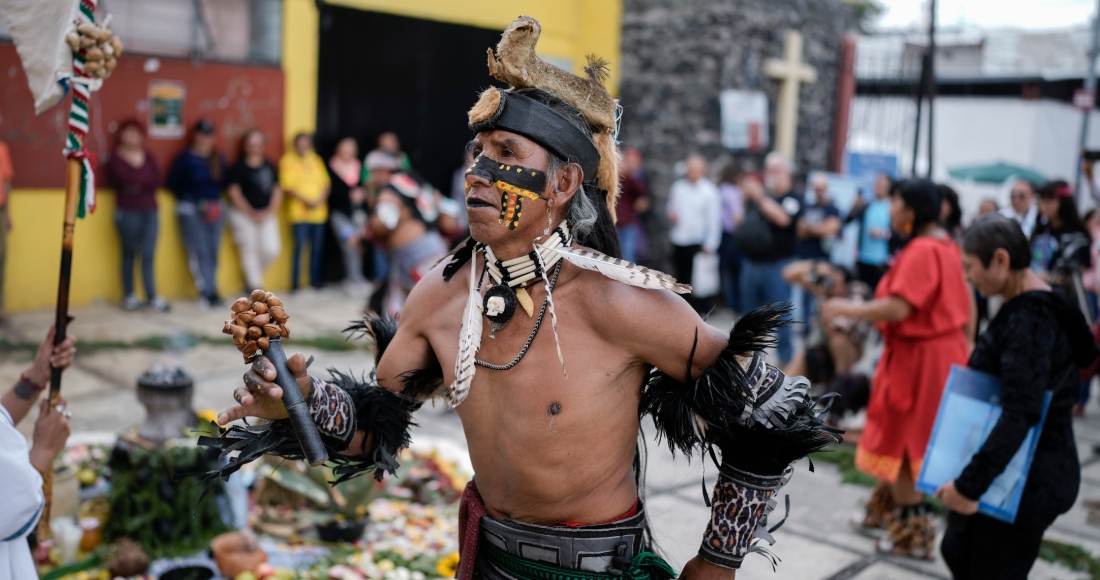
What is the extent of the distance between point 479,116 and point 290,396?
800 mm

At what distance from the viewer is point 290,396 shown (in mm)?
2127

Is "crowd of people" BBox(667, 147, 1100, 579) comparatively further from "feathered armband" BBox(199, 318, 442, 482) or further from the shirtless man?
"feathered armband" BBox(199, 318, 442, 482)

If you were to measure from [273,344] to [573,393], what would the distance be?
711mm

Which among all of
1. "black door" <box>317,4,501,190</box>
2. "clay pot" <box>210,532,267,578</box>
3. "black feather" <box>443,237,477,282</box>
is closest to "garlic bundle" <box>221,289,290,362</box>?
"black feather" <box>443,237,477,282</box>

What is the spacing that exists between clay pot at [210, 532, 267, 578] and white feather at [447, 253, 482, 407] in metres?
Result: 1.93

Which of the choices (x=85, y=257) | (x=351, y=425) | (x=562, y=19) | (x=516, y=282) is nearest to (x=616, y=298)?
(x=516, y=282)

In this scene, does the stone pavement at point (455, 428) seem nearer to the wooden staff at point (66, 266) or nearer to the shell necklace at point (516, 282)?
the shell necklace at point (516, 282)

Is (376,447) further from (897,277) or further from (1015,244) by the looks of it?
(897,277)

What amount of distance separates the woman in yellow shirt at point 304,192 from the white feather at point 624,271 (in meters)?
8.31

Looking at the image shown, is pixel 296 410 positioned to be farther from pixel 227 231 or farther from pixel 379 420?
pixel 227 231

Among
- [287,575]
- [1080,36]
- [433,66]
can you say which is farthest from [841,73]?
[1080,36]

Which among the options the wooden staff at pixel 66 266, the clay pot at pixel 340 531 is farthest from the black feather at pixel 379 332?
the clay pot at pixel 340 531

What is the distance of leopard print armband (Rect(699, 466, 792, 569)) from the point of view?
2348 mm

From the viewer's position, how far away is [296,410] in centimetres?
212
